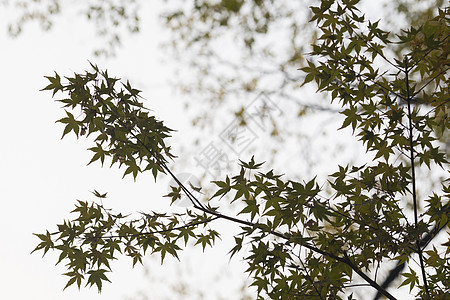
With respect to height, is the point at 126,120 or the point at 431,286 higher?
the point at 126,120

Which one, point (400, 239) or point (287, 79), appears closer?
point (400, 239)

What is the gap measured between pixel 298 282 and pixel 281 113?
7.88ft

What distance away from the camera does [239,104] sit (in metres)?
3.38

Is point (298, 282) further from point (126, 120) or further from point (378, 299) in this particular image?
point (378, 299)

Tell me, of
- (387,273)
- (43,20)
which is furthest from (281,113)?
(43,20)

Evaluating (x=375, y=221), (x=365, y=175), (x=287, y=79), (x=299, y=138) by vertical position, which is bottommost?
(x=375, y=221)

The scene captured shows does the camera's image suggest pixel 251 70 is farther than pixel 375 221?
Yes

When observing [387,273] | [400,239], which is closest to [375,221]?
[400,239]

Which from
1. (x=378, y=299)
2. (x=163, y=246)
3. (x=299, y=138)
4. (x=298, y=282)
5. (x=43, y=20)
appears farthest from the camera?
(x=43, y=20)

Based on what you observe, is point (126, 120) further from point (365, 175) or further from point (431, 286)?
point (431, 286)

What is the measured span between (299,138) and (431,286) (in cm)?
222

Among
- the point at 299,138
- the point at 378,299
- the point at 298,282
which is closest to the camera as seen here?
the point at 298,282

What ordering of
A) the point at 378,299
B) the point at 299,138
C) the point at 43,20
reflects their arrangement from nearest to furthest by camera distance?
the point at 378,299 → the point at 299,138 → the point at 43,20

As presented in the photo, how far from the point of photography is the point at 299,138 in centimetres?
329
